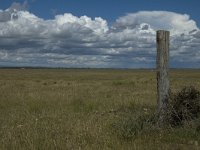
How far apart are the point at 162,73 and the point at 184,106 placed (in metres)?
1.03

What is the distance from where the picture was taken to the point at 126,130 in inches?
396

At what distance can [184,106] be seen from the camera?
35.4 ft

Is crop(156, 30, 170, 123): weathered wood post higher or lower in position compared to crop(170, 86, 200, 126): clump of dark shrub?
higher

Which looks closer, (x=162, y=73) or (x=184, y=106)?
(x=162, y=73)

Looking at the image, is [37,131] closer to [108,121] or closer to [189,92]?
[108,121]

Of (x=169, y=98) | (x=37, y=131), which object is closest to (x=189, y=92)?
(x=169, y=98)

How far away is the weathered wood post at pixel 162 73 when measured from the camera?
35.1 ft

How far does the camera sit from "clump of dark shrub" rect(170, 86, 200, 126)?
10.7m

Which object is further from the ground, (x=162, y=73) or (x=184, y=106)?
(x=162, y=73)

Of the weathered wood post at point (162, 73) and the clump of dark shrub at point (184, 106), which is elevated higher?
the weathered wood post at point (162, 73)

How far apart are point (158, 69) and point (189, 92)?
3.63 feet

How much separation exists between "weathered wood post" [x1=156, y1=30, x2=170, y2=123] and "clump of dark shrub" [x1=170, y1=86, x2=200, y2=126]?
0.20 metres

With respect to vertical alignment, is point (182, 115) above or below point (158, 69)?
below

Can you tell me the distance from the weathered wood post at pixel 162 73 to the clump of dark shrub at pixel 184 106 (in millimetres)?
203
